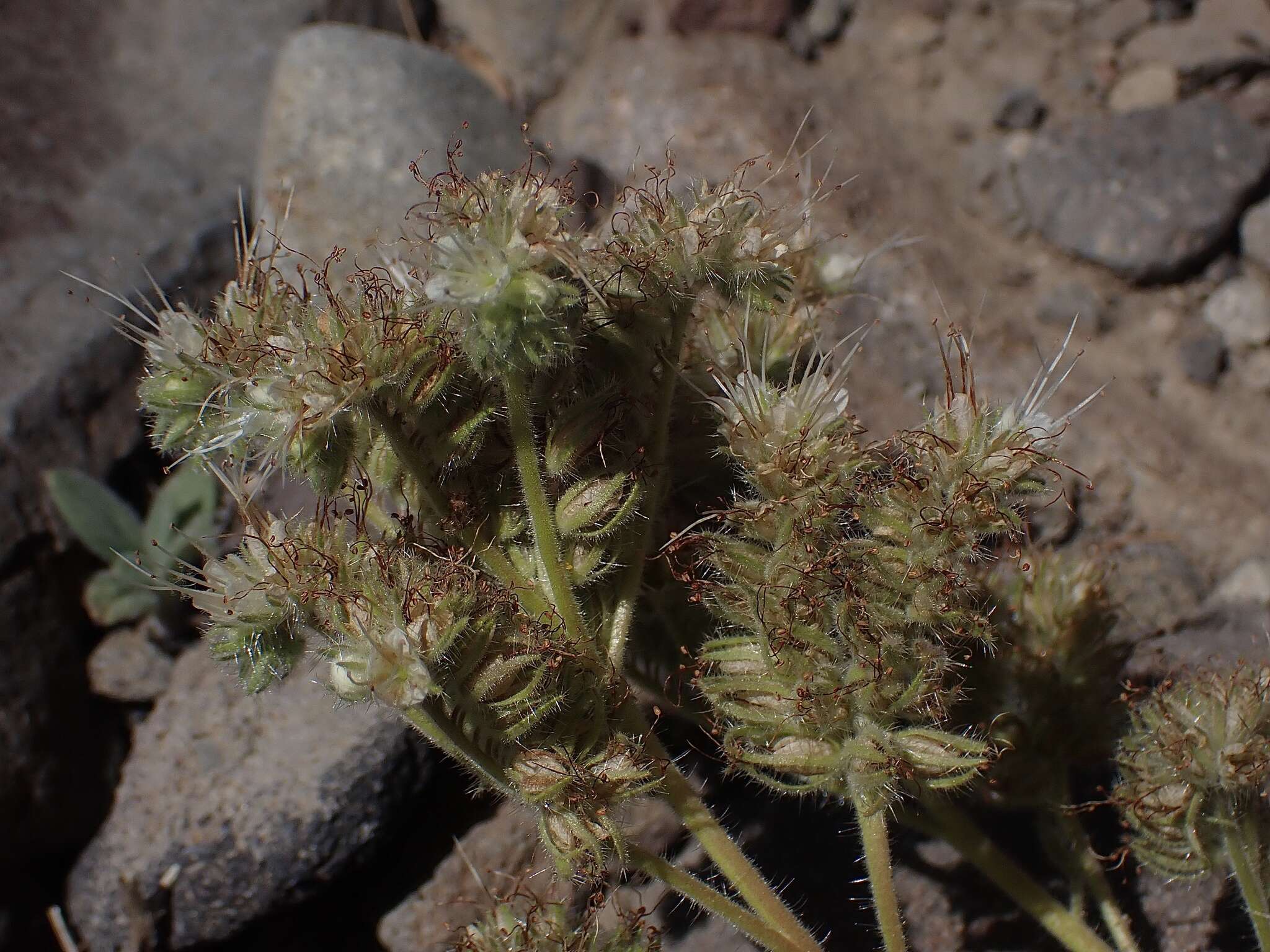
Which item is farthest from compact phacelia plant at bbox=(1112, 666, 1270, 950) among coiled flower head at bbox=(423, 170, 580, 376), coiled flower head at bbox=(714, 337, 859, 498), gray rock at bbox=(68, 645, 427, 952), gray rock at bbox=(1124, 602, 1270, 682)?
gray rock at bbox=(68, 645, 427, 952)

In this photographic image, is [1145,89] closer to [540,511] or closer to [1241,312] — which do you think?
[1241,312]

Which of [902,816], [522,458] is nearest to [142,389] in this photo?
[522,458]

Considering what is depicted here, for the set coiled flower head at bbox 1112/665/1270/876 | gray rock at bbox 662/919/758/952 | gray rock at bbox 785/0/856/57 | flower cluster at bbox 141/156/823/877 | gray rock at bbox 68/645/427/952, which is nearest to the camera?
flower cluster at bbox 141/156/823/877

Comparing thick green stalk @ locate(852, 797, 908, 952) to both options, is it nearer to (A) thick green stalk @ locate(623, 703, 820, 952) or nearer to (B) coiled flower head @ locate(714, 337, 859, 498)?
(A) thick green stalk @ locate(623, 703, 820, 952)

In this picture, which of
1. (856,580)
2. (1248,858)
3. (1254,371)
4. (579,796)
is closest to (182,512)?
(579,796)

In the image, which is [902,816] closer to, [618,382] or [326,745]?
[618,382]
